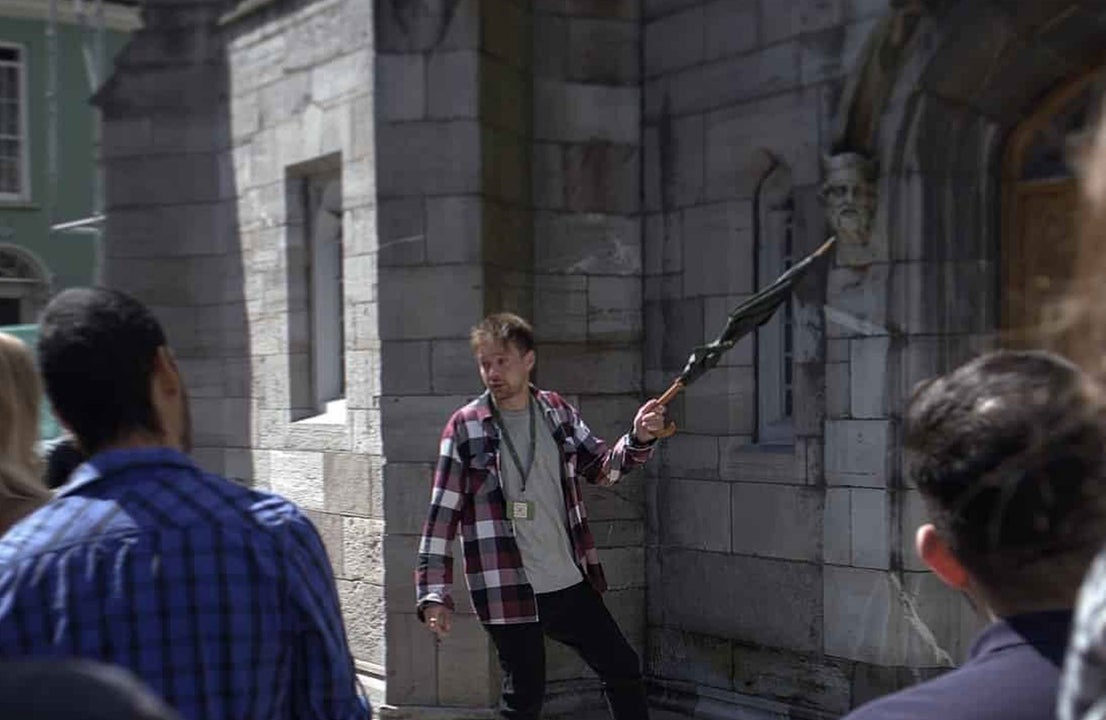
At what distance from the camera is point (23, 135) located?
16.0 meters

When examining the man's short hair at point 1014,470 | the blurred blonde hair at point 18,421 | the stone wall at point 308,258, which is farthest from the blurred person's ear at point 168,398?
the stone wall at point 308,258

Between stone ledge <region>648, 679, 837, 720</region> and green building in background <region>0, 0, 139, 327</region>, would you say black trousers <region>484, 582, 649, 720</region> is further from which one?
green building in background <region>0, 0, 139, 327</region>

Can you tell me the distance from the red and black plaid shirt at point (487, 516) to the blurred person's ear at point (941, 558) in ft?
8.82

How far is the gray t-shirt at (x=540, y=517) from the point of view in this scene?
4.21m

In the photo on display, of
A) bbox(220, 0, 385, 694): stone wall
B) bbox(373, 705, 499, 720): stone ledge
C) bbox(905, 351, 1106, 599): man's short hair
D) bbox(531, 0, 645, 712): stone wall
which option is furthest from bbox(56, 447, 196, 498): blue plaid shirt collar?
bbox(531, 0, 645, 712): stone wall

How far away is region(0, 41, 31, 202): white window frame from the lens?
1581 centimetres

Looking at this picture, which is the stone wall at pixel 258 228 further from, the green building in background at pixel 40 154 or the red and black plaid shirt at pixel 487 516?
the green building in background at pixel 40 154

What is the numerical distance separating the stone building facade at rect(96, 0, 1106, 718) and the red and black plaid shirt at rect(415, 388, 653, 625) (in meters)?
1.35

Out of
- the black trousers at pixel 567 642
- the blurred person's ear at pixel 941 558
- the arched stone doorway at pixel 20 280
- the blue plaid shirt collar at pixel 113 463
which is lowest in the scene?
the black trousers at pixel 567 642

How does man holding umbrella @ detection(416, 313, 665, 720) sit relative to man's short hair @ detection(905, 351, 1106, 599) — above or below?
below

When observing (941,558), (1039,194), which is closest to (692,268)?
(1039,194)

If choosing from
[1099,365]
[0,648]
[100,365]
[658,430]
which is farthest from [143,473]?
[658,430]

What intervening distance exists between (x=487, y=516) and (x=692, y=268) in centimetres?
205

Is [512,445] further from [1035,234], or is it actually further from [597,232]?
[1035,234]
